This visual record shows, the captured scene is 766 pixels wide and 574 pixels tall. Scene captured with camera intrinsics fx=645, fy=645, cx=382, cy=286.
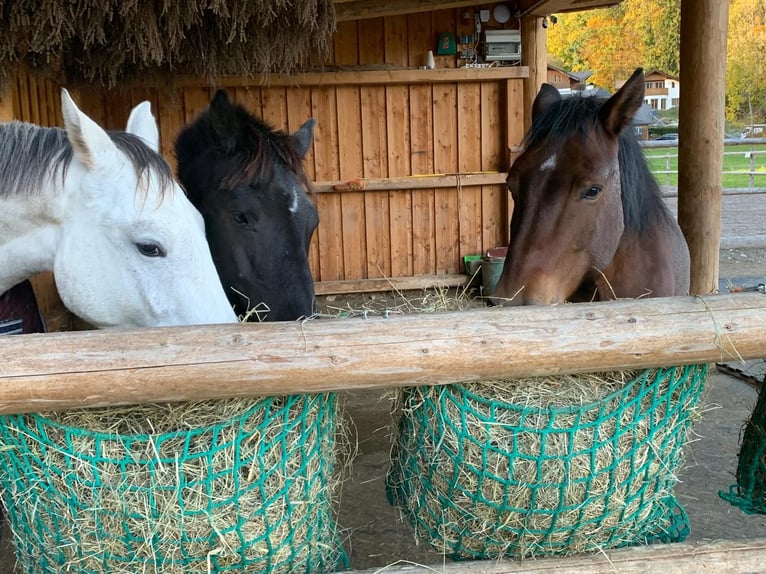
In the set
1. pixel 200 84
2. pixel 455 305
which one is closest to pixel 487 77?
pixel 200 84

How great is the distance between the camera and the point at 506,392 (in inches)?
61.3

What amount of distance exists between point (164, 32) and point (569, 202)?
2.24m

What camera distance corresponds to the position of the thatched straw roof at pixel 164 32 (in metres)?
2.92

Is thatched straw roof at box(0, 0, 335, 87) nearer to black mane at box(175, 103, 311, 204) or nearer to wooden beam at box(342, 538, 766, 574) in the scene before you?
black mane at box(175, 103, 311, 204)

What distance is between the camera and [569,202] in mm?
2393

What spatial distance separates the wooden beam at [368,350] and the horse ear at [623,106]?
41.4 inches

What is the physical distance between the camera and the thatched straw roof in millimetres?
2924

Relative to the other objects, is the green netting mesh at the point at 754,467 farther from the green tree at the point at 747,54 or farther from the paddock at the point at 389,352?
Result: the green tree at the point at 747,54

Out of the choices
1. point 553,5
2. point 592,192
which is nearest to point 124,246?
point 592,192

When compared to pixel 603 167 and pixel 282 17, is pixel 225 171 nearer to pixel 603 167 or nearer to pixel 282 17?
pixel 282 17

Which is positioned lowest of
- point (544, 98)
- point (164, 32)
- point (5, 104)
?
point (544, 98)

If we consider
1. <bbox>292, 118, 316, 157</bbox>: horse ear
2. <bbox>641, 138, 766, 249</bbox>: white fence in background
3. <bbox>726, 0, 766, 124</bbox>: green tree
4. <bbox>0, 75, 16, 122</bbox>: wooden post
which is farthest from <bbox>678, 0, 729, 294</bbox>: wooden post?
<bbox>726, 0, 766, 124</bbox>: green tree

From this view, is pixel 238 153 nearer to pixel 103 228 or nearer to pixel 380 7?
pixel 103 228

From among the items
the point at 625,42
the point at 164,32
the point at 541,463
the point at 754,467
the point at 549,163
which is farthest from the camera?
the point at 625,42
